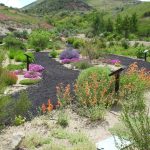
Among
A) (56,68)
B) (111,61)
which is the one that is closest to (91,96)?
(56,68)

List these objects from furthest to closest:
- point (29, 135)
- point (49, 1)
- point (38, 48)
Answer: point (49, 1) → point (38, 48) → point (29, 135)

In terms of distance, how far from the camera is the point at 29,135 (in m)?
10.1

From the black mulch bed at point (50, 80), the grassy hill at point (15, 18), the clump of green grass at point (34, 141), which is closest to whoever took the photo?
the clump of green grass at point (34, 141)

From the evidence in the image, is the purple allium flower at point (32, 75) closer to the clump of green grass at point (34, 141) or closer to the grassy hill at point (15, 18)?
the clump of green grass at point (34, 141)

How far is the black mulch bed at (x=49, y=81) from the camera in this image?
1391 centimetres

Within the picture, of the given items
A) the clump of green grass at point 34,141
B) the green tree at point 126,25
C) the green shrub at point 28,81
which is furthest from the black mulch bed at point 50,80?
the green tree at point 126,25

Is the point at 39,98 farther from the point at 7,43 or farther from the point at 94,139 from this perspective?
the point at 7,43

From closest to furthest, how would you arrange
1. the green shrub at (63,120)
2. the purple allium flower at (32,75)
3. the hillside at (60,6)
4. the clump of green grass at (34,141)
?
the clump of green grass at (34,141) < the green shrub at (63,120) < the purple allium flower at (32,75) < the hillside at (60,6)

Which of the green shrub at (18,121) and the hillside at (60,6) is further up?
the hillside at (60,6)

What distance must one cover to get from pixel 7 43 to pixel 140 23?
6576cm

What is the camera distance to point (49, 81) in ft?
57.0

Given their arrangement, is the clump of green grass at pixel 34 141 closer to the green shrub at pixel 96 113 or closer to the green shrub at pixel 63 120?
the green shrub at pixel 63 120

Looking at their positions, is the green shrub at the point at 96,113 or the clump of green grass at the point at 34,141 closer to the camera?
the clump of green grass at the point at 34,141

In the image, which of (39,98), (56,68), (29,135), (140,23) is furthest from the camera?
(140,23)
